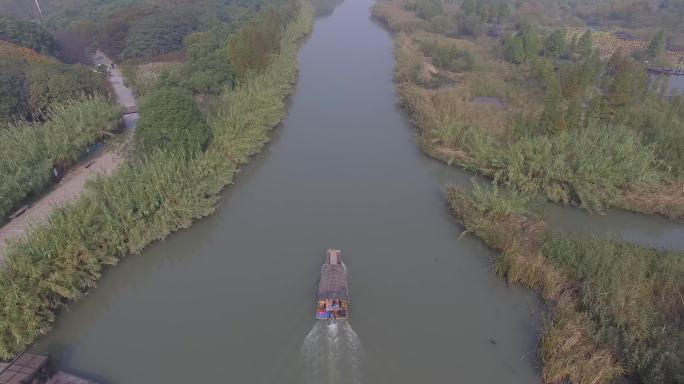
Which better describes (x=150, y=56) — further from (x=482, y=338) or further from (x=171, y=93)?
(x=482, y=338)

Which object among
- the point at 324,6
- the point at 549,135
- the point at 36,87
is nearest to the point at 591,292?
the point at 549,135

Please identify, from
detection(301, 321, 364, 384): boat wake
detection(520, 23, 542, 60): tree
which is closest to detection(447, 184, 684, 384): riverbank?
detection(301, 321, 364, 384): boat wake

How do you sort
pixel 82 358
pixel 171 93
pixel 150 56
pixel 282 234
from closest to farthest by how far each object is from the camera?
pixel 82 358
pixel 282 234
pixel 171 93
pixel 150 56

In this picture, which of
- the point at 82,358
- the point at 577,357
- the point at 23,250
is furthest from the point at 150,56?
the point at 577,357

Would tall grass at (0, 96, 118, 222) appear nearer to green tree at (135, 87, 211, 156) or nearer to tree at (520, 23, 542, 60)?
green tree at (135, 87, 211, 156)

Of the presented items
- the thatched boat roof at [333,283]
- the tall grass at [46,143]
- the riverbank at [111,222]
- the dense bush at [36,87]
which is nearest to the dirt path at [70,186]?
the tall grass at [46,143]

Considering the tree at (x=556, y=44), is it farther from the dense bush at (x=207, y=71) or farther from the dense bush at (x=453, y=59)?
the dense bush at (x=207, y=71)
